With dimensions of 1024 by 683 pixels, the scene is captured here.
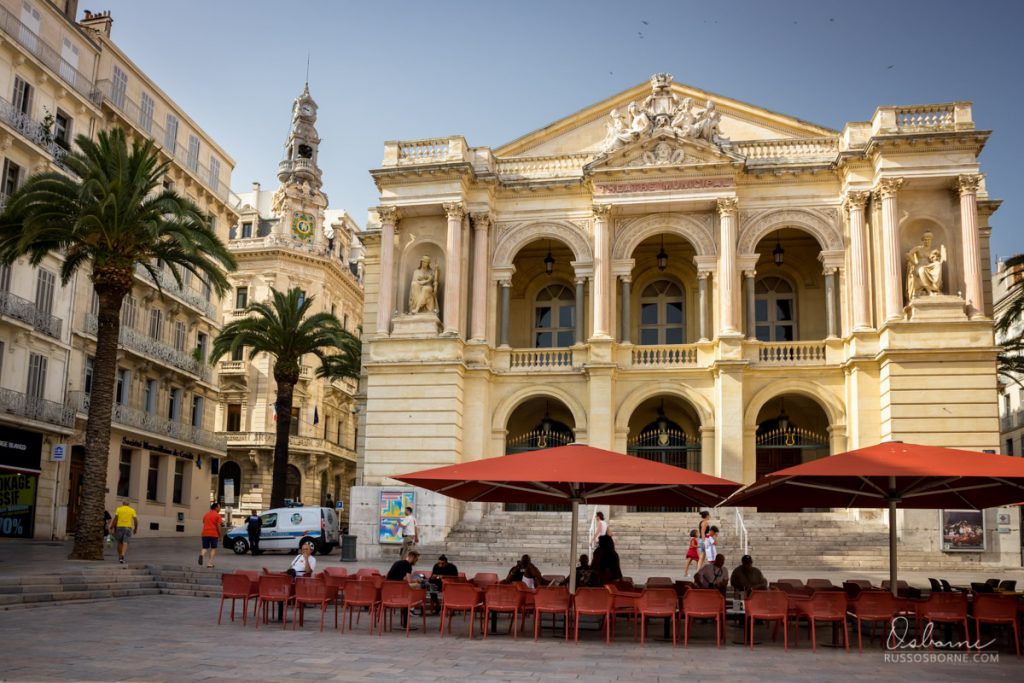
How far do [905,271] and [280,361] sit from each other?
22362mm

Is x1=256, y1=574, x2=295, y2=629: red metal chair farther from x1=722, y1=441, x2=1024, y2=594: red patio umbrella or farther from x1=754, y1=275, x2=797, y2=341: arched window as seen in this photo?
x1=754, y1=275, x2=797, y2=341: arched window

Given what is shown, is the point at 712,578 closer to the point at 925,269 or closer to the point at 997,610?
the point at 997,610

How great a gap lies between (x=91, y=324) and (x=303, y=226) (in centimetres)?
2802

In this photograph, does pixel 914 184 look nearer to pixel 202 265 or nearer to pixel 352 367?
pixel 202 265

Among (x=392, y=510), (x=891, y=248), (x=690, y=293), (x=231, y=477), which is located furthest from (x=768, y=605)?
(x=231, y=477)

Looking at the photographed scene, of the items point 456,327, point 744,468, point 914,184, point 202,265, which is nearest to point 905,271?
point 914,184

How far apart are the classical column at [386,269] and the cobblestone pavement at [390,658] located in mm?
17626

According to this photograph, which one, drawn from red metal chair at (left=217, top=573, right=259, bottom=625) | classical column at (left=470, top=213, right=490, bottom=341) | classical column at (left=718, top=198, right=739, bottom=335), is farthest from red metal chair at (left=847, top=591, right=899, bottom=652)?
classical column at (left=470, top=213, right=490, bottom=341)

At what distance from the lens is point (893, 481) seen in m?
14.1

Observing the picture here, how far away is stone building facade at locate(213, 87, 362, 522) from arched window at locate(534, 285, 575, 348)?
23.0m

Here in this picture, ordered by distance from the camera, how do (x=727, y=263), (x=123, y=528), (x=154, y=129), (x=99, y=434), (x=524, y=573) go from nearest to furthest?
(x=524, y=573) → (x=123, y=528) → (x=99, y=434) → (x=727, y=263) → (x=154, y=129)

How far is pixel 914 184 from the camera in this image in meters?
29.8

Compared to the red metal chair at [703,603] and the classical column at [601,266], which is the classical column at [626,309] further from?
the red metal chair at [703,603]

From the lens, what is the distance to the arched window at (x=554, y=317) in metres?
35.7
